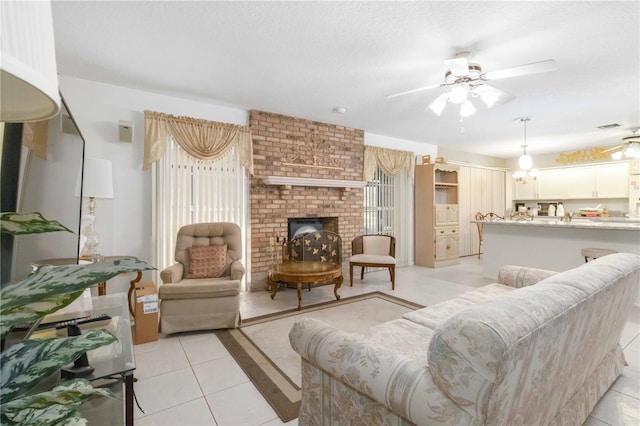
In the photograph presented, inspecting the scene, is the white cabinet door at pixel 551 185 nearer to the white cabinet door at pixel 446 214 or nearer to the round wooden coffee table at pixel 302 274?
the white cabinet door at pixel 446 214

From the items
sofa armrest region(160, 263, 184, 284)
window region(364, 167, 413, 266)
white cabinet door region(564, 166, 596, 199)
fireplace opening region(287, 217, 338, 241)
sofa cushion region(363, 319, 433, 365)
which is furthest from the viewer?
white cabinet door region(564, 166, 596, 199)

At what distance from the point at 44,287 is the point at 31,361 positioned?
0.50ft

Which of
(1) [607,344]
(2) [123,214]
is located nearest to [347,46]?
(1) [607,344]

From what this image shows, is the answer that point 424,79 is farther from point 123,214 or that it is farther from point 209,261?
point 123,214

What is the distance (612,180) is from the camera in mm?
6371

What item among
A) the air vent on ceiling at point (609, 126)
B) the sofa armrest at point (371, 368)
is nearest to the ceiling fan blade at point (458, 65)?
the sofa armrest at point (371, 368)

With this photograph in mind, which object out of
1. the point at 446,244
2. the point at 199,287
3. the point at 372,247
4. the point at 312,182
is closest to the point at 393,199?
the point at 446,244

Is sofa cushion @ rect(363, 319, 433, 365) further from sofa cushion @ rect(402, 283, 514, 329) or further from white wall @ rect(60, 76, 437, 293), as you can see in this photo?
white wall @ rect(60, 76, 437, 293)

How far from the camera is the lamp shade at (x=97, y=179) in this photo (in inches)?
106

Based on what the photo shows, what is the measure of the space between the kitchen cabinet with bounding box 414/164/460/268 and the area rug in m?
2.27

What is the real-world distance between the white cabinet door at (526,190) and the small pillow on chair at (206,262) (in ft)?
25.9

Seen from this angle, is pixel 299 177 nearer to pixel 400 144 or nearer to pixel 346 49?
pixel 346 49

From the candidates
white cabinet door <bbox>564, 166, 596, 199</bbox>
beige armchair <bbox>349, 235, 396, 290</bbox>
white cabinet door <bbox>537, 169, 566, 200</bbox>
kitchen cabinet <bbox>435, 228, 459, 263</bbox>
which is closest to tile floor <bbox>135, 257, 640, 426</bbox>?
beige armchair <bbox>349, 235, 396, 290</bbox>

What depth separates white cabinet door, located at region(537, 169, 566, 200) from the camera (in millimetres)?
7121
